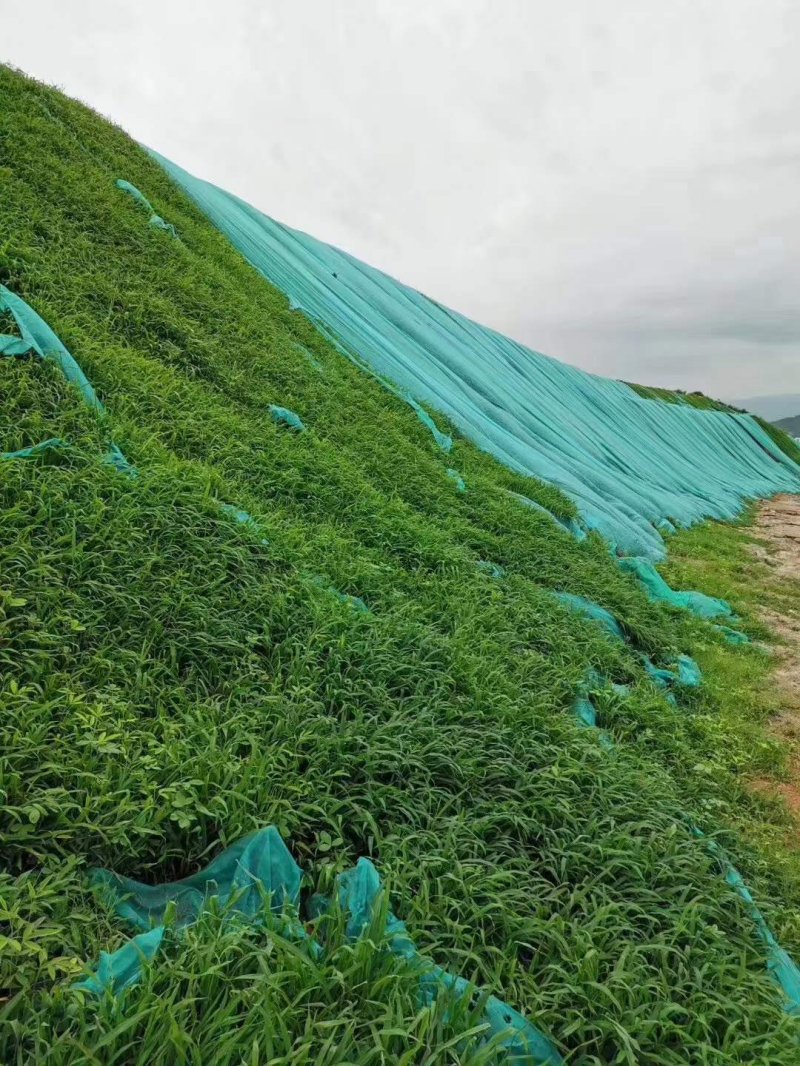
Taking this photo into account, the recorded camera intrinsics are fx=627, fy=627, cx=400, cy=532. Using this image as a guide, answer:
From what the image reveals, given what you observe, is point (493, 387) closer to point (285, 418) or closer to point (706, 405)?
point (285, 418)

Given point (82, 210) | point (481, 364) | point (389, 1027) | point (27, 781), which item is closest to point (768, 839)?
point (389, 1027)

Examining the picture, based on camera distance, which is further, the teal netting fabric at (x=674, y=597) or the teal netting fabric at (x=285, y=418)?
the teal netting fabric at (x=674, y=597)

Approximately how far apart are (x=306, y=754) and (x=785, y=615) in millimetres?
5411

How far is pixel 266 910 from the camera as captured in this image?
1532 mm

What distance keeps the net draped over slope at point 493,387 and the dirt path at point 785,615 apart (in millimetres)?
1052

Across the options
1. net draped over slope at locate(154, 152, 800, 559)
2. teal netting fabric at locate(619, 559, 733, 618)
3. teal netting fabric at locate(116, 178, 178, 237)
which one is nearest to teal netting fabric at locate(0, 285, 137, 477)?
teal netting fabric at locate(116, 178, 178, 237)

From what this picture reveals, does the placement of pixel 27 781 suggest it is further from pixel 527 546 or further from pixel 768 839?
pixel 527 546

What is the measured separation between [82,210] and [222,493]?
3.69m

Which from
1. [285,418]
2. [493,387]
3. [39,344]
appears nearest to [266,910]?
[39,344]

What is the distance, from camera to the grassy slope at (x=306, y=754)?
1.42 m

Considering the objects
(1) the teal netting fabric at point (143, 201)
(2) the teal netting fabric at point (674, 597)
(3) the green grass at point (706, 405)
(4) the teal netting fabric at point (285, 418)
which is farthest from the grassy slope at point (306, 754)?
(3) the green grass at point (706, 405)

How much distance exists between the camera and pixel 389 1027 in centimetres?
136

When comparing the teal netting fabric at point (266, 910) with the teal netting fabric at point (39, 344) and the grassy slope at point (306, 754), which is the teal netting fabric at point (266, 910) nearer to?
the grassy slope at point (306, 754)

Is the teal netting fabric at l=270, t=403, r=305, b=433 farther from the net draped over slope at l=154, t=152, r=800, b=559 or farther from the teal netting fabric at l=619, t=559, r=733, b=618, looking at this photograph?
the teal netting fabric at l=619, t=559, r=733, b=618
